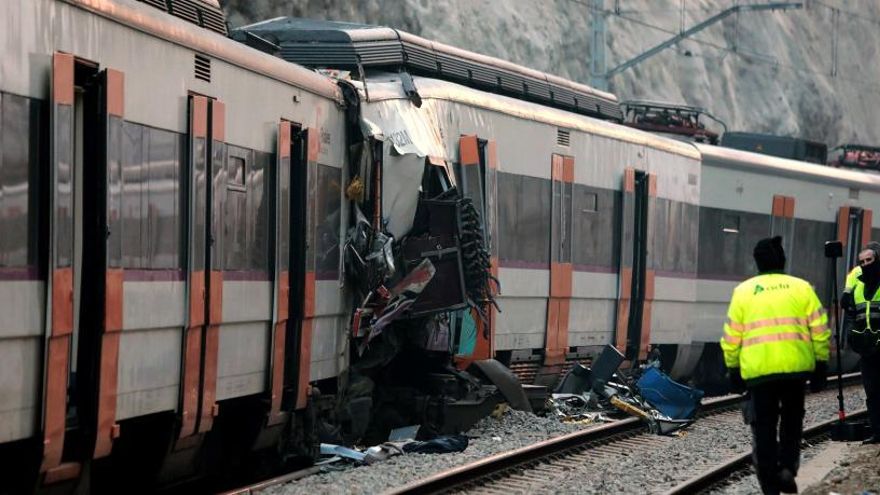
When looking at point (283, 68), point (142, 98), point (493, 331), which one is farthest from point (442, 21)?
point (142, 98)

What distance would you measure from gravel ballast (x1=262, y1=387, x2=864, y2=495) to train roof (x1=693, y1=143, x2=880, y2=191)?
5.83 m

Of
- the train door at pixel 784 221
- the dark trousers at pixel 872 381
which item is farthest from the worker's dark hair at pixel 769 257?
the train door at pixel 784 221

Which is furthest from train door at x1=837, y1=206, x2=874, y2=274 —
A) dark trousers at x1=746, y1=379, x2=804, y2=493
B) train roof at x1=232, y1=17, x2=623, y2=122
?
dark trousers at x1=746, y1=379, x2=804, y2=493

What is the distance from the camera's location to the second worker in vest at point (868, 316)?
1358 cm

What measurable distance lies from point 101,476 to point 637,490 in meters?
3.96

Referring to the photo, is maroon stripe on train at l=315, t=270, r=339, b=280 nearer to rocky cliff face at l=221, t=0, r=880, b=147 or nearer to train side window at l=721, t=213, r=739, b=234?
train side window at l=721, t=213, r=739, b=234

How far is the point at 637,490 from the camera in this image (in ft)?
38.1

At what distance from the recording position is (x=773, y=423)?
9516 millimetres

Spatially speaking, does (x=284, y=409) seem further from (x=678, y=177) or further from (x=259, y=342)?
(x=678, y=177)

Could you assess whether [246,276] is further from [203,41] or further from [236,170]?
[203,41]

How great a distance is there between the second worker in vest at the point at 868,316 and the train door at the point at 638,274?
18.5 feet

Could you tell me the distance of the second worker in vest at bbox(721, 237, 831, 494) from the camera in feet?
30.7

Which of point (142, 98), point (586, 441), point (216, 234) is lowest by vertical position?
point (586, 441)

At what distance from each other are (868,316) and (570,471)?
2994 mm
